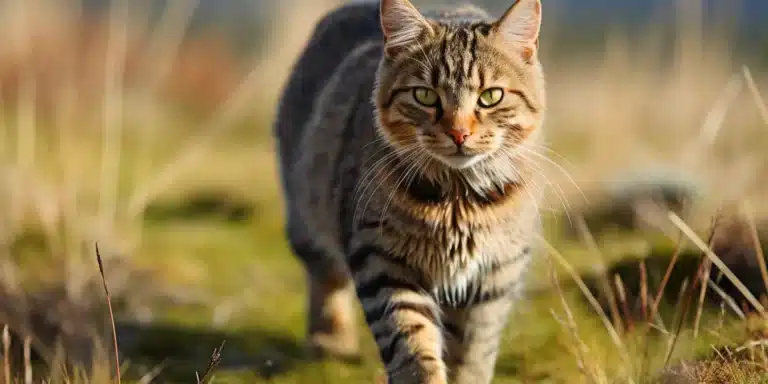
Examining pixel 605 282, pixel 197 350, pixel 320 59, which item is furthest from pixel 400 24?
pixel 197 350

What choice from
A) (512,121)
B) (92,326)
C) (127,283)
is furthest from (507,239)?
(127,283)

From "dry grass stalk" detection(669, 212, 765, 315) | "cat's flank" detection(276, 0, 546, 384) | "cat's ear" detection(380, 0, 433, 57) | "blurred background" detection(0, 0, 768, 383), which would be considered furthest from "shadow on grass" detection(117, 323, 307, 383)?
"dry grass stalk" detection(669, 212, 765, 315)

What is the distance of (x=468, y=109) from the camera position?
98.9 inches

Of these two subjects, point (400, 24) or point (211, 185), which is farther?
point (211, 185)

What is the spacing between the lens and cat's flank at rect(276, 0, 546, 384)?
254 centimetres

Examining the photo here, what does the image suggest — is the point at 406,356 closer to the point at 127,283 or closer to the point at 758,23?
the point at 127,283

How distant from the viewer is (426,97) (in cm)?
258

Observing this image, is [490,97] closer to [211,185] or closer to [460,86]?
[460,86]

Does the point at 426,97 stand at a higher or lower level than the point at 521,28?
lower

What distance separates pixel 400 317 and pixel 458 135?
0.50 metres

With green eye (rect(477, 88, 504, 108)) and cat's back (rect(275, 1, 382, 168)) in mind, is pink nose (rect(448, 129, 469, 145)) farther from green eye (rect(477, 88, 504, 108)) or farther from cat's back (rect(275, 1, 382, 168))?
cat's back (rect(275, 1, 382, 168))

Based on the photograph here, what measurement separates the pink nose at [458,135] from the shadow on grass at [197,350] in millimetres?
1094

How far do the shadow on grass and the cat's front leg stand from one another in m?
0.65

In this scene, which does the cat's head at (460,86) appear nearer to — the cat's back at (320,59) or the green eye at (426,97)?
the green eye at (426,97)
